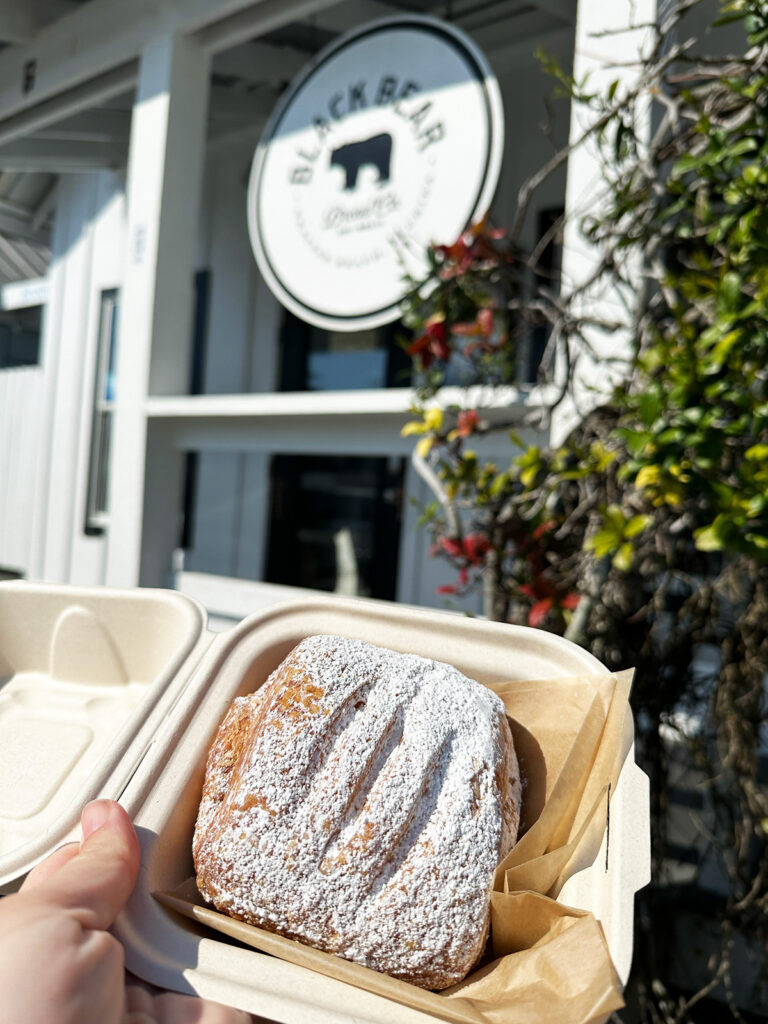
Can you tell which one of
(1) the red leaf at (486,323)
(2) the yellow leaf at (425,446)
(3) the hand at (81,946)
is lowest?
(3) the hand at (81,946)

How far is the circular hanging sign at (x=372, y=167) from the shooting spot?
257 cm

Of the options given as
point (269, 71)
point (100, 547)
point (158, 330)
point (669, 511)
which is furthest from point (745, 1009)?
point (269, 71)

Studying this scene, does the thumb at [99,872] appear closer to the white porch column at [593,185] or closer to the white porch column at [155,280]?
the white porch column at [593,185]

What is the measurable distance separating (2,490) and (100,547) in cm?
166

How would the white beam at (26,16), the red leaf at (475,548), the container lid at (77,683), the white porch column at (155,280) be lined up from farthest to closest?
the white beam at (26,16)
the white porch column at (155,280)
the red leaf at (475,548)
the container lid at (77,683)

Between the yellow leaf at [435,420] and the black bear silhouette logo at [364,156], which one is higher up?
the black bear silhouette logo at [364,156]

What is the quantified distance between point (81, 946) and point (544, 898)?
1.38 feet

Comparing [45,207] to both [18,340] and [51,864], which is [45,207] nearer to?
[18,340]

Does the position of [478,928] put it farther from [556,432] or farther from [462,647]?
[556,432]

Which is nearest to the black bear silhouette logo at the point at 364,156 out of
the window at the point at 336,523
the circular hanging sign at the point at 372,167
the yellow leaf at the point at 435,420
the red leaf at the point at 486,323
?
the circular hanging sign at the point at 372,167

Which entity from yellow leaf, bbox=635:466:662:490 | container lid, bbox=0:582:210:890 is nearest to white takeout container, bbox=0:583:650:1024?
container lid, bbox=0:582:210:890

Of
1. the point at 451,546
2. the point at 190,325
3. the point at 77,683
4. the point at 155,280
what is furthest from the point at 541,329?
the point at 77,683

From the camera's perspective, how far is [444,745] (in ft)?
2.93

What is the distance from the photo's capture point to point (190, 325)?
3404 millimetres
